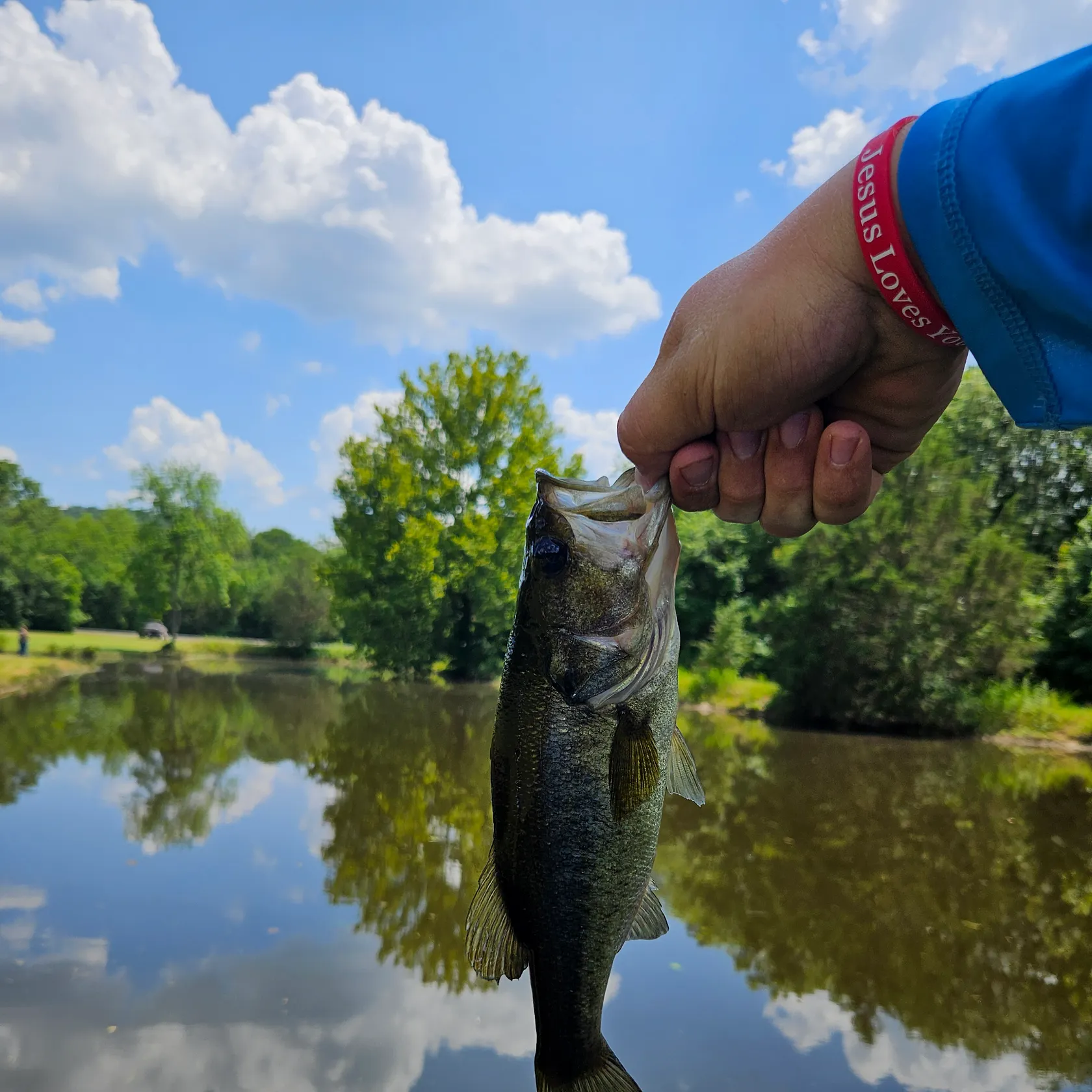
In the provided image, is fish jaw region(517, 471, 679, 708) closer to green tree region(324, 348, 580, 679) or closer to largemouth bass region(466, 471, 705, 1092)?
largemouth bass region(466, 471, 705, 1092)

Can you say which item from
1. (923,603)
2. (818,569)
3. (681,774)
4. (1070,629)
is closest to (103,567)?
(818,569)

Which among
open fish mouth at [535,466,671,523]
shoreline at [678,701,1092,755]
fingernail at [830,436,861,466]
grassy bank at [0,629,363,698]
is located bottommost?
grassy bank at [0,629,363,698]

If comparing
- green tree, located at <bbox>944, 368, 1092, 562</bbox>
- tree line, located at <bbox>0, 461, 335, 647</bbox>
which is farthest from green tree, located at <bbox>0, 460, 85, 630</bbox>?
green tree, located at <bbox>944, 368, 1092, 562</bbox>

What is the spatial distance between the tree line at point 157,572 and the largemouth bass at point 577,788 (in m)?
44.5

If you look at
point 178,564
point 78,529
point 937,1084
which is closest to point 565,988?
point 937,1084

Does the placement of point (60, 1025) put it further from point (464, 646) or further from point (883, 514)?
point (464, 646)

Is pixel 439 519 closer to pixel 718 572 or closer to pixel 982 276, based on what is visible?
pixel 718 572

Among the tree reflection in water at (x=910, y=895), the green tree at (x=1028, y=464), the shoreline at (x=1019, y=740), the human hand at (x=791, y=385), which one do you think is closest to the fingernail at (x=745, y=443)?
the human hand at (x=791, y=385)

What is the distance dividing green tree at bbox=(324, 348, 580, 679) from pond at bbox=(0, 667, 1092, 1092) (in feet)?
56.9

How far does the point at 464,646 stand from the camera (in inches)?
1298

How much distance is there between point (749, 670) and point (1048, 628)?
977 centimetres

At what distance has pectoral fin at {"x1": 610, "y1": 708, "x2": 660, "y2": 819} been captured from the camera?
1.99 metres

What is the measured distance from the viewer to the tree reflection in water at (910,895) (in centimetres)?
619

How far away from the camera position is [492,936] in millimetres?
2068
